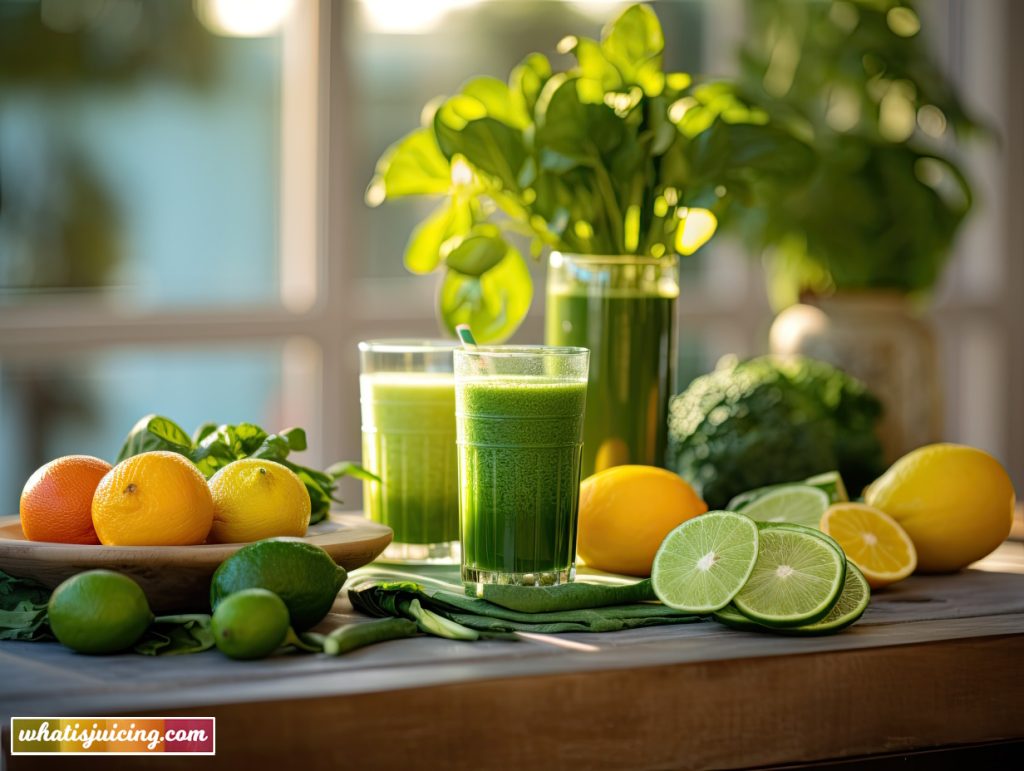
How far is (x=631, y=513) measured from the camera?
116 centimetres

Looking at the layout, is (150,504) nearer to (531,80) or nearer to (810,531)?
(810,531)

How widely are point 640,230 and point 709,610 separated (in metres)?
0.52

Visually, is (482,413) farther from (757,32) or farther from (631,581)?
(757,32)

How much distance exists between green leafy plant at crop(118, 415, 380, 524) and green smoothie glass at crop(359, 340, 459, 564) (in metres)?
0.10

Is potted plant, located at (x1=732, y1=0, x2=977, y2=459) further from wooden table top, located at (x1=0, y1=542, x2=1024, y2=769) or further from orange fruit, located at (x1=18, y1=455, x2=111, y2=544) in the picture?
orange fruit, located at (x1=18, y1=455, x2=111, y2=544)

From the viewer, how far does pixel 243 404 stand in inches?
128

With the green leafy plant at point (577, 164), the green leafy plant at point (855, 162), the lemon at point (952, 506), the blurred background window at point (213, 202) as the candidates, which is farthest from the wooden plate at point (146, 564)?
the blurred background window at point (213, 202)

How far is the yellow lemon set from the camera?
116cm

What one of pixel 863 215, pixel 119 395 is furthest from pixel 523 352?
pixel 119 395

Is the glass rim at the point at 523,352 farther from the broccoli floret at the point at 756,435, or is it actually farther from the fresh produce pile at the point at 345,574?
the broccoli floret at the point at 756,435

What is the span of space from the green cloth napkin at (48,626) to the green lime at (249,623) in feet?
0.15

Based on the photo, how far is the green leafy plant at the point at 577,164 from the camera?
131 cm

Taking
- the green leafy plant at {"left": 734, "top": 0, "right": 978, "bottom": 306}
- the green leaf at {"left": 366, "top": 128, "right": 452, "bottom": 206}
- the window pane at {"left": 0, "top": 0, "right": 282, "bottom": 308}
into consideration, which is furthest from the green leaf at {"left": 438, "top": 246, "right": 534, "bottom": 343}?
the window pane at {"left": 0, "top": 0, "right": 282, "bottom": 308}

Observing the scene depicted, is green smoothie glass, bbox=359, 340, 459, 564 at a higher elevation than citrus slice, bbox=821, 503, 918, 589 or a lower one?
higher
